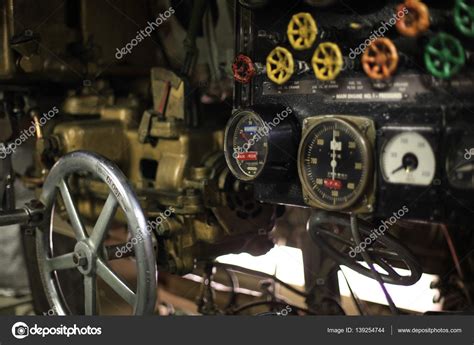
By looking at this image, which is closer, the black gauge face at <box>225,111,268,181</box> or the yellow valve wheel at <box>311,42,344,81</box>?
the yellow valve wheel at <box>311,42,344,81</box>

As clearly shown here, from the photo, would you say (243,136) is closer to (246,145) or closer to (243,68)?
(246,145)

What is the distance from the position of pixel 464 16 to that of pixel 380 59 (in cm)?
17

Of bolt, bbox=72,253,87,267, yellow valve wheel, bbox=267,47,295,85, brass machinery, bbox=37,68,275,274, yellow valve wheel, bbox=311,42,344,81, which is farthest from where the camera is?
brass machinery, bbox=37,68,275,274

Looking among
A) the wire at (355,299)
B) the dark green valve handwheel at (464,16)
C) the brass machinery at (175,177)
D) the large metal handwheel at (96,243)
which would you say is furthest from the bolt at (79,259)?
the dark green valve handwheel at (464,16)

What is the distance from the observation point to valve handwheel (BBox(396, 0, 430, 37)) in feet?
3.35

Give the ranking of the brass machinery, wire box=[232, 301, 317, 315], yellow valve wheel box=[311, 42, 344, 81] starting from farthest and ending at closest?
1. wire box=[232, 301, 317, 315]
2. the brass machinery
3. yellow valve wheel box=[311, 42, 344, 81]

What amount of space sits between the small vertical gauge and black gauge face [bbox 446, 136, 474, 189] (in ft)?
1.22

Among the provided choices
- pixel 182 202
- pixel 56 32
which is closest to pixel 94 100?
pixel 56 32

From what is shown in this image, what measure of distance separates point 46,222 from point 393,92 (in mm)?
1092

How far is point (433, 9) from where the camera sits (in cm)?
108

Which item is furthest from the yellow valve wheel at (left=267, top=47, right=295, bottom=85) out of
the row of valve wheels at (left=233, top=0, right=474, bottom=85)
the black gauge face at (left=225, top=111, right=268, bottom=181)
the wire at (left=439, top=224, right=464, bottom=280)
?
the wire at (left=439, top=224, right=464, bottom=280)

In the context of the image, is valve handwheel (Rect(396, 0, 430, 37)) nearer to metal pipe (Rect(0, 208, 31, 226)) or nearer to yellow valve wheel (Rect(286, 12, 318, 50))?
yellow valve wheel (Rect(286, 12, 318, 50))

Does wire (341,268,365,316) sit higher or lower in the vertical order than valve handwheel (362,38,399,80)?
lower

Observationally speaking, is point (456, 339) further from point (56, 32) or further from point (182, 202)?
point (56, 32)
